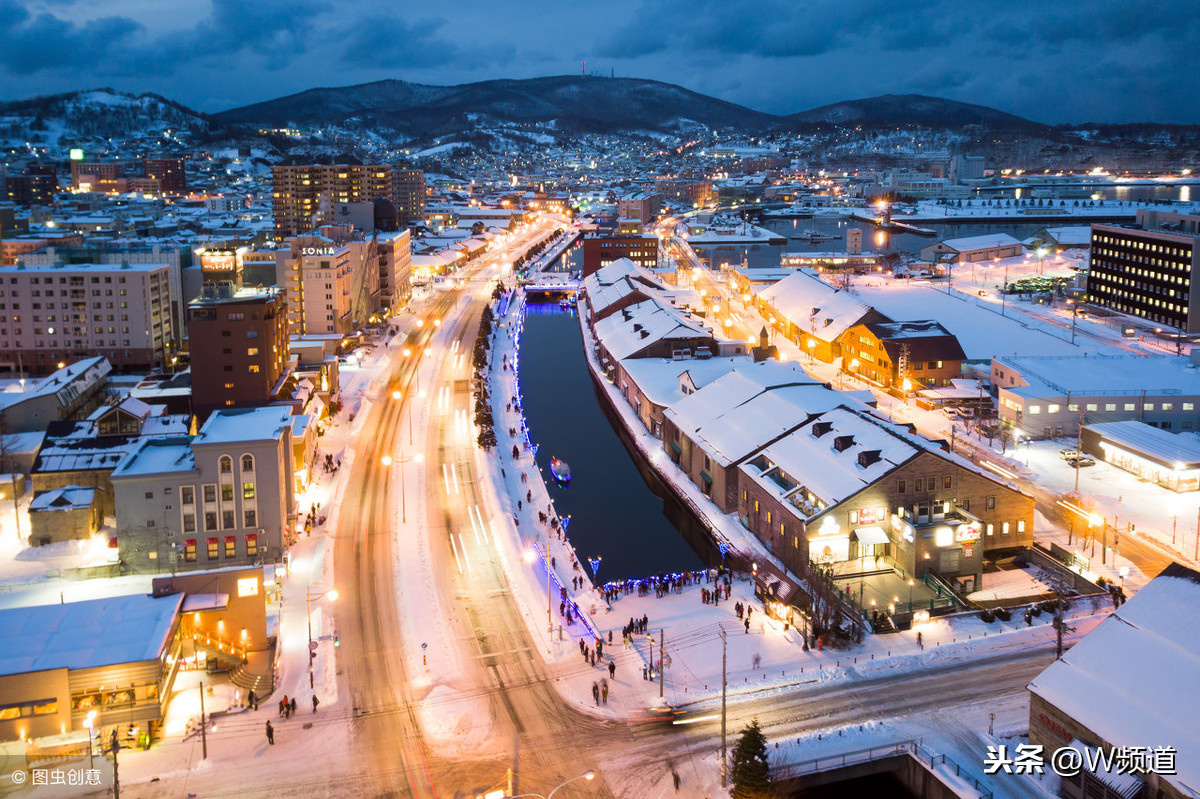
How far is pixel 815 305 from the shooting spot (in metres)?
50.7

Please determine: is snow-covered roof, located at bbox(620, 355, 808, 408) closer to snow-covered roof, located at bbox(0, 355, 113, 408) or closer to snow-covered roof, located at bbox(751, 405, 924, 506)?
snow-covered roof, located at bbox(751, 405, 924, 506)

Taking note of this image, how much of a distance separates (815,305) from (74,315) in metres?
34.2

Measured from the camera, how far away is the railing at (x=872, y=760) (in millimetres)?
15469

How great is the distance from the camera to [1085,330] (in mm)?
51656

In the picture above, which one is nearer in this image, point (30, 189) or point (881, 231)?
point (881, 231)

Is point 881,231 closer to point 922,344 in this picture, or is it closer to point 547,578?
point 922,344

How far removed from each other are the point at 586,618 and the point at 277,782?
7.48m

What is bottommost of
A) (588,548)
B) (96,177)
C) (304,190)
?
(588,548)

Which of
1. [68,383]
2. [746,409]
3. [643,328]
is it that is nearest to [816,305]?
[643,328]

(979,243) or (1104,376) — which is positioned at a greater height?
(979,243)

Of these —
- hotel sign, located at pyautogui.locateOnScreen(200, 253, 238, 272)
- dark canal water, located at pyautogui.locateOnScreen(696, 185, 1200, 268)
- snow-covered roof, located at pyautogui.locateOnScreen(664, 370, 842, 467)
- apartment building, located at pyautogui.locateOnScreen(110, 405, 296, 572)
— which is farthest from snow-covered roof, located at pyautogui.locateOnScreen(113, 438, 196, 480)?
dark canal water, located at pyautogui.locateOnScreen(696, 185, 1200, 268)

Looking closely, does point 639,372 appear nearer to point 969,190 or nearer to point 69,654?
point 69,654

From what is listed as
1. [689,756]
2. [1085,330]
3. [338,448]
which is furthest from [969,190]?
[689,756]

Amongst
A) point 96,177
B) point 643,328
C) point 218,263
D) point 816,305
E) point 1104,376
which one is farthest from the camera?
point 96,177
